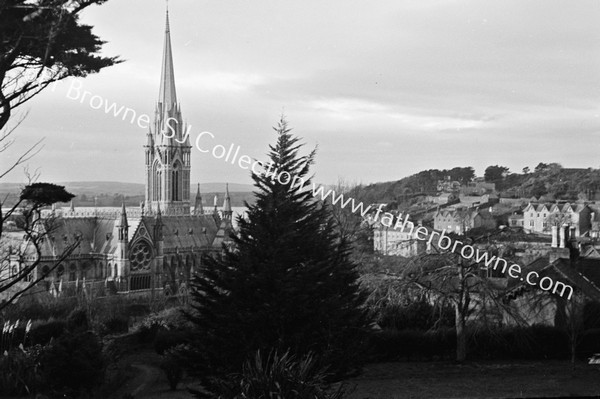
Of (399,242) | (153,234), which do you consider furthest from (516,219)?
(399,242)

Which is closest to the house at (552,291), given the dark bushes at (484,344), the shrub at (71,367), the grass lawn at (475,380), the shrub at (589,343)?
the dark bushes at (484,344)

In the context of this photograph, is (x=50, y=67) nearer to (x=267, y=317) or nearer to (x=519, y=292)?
(x=267, y=317)

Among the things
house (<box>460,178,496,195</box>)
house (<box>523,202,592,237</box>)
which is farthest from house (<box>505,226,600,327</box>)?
house (<box>460,178,496,195</box>)

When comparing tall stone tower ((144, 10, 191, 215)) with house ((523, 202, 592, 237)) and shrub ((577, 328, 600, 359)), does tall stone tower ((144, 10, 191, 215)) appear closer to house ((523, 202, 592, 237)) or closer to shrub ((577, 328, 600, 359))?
house ((523, 202, 592, 237))

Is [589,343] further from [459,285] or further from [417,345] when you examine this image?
[417,345]

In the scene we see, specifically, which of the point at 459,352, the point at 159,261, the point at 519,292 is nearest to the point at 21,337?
the point at 459,352

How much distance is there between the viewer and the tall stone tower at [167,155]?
94.4 metres

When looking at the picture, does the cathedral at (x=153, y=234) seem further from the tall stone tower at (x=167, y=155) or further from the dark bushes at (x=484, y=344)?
the dark bushes at (x=484, y=344)

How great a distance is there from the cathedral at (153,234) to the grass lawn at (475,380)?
3916 centimetres

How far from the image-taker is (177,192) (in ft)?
319

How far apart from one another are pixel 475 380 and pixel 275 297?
781 centimetres

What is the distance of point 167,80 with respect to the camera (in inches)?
3718

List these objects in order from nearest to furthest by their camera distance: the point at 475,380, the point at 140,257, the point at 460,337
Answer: the point at 475,380 < the point at 460,337 < the point at 140,257

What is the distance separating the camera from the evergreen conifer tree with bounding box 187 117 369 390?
12828mm
